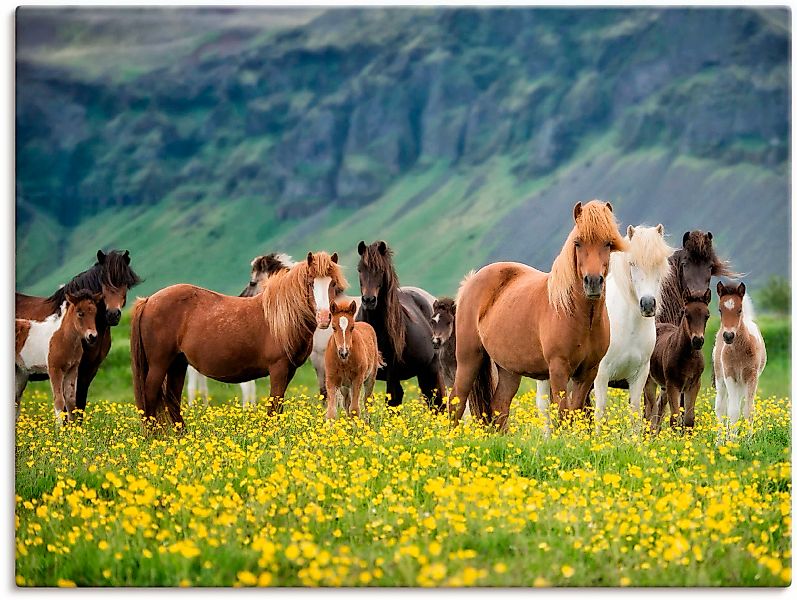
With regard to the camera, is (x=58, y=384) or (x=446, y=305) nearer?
(x=58, y=384)

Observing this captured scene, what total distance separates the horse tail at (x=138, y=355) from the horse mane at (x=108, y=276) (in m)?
0.54

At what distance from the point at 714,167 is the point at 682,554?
15.1ft

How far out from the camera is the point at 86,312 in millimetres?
9875

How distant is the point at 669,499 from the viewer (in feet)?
23.0

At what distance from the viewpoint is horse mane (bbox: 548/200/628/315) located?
7.89m

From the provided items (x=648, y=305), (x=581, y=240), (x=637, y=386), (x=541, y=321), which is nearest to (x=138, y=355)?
(x=541, y=321)

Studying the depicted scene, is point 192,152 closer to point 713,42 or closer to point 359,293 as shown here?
point 359,293

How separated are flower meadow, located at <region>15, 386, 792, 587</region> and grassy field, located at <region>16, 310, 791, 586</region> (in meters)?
0.02

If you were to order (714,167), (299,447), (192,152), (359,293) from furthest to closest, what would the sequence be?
1. (359,293)
2. (714,167)
3. (192,152)
4. (299,447)

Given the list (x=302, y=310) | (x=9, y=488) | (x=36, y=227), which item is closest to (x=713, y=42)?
(x=302, y=310)

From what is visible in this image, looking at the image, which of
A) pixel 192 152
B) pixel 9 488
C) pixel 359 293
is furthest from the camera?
pixel 359 293

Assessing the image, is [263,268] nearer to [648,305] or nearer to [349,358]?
[349,358]

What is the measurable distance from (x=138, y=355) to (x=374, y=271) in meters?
2.50

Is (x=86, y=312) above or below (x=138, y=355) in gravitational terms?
above
